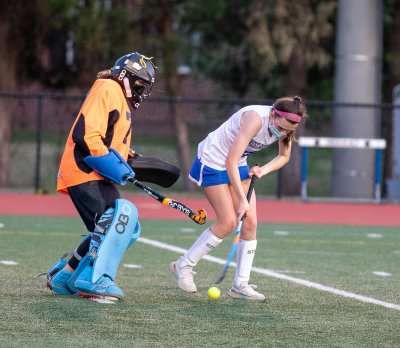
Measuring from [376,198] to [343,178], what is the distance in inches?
32.0

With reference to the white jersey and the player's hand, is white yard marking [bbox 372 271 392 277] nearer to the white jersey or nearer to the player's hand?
the white jersey

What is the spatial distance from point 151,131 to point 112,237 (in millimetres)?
27927

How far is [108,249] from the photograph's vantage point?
6.69 metres

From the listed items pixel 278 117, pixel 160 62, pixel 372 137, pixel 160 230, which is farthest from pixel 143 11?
pixel 278 117

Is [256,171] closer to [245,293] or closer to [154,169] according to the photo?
[154,169]

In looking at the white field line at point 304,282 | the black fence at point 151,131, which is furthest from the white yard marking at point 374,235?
the black fence at point 151,131

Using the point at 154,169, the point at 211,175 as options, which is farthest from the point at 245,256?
the point at 154,169

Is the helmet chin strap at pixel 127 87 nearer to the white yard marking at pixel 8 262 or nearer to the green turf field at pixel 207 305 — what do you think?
the green turf field at pixel 207 305

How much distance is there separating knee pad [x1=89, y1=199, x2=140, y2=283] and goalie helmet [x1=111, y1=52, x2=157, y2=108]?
2.75 ft

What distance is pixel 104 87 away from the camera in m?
6.78

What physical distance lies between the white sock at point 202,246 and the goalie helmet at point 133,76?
127cm

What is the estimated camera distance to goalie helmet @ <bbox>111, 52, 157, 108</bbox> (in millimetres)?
6891

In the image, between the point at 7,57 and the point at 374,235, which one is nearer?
the point at 374,235

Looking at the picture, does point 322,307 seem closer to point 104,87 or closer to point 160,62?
point 104,87
